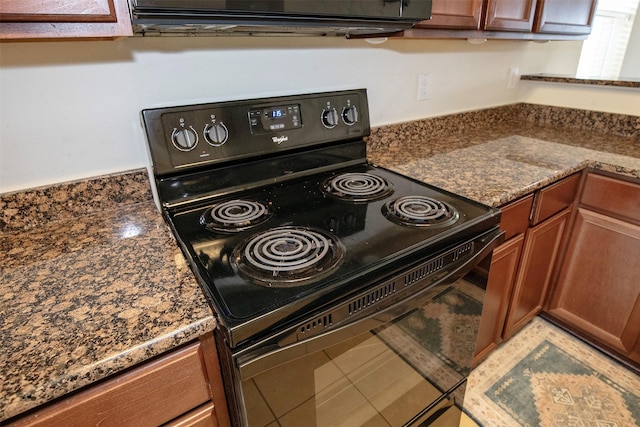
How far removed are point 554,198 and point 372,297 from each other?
1000 mm

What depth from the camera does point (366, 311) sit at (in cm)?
74

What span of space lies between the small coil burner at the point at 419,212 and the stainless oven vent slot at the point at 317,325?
0.34 metres

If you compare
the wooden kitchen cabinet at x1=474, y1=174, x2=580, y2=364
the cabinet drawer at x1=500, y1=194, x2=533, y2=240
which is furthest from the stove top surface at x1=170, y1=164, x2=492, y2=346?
the wooden kitchen cabinet at x1=474, y1=174, x2=580, y2=364

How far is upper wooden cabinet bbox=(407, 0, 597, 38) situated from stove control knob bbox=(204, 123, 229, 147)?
65cm

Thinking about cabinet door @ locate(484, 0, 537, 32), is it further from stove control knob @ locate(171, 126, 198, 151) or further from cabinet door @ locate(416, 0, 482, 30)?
stove control knob @ locate(171, 126, 198, 151)

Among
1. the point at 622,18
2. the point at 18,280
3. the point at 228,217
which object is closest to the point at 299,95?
the point at 228,217

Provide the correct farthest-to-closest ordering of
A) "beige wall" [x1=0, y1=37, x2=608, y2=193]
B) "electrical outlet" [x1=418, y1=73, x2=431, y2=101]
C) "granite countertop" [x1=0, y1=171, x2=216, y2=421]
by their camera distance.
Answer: "electrical outlet" [x1=418, y1=73, x2=431, y2=101] < "beige wall" [x1=0, y1=37, x2=608, y2=193] < "granite countertop" [x1=0, y1=171, x2=216, y2=421]

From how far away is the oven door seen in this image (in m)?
0.67

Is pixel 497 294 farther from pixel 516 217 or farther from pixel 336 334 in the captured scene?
pixel 336 334

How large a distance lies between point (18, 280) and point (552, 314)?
6.52 ft

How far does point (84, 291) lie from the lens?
2.26 ft

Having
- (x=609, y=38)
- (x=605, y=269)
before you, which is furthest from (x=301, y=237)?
(x=609, y=38)

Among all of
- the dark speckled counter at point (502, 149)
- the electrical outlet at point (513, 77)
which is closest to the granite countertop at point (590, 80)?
the electrical outlet at point (513, 77)

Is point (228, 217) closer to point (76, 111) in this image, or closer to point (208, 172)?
point (208, 172)
